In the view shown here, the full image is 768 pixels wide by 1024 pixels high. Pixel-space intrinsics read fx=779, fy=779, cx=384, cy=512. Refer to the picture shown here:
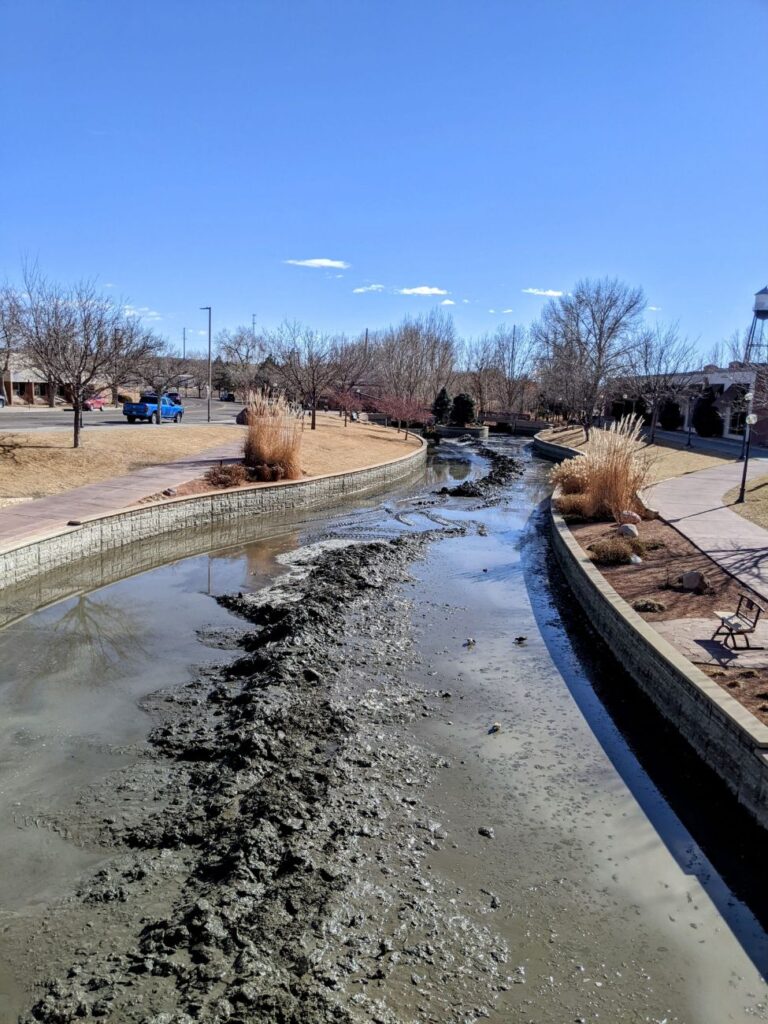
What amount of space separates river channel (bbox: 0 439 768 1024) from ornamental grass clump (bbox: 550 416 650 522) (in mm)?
5071

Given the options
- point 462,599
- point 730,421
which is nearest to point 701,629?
point 462,599

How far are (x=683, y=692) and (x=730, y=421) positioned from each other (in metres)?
39.0

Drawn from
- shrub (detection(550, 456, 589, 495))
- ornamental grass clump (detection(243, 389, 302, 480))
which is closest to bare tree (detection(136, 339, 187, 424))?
ornamental grass clump (detection(243, 389, 302, 480))

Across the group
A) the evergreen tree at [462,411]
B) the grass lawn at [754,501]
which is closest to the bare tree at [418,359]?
the evergreen tree at [462,411]

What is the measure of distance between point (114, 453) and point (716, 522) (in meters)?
15.3

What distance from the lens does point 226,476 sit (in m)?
19.2

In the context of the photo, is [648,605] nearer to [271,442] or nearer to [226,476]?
[226,476]

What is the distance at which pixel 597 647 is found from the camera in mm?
9820

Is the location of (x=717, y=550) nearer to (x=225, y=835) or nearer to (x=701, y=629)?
(x=701, y=629)

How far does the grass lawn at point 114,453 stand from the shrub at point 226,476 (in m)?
2.31

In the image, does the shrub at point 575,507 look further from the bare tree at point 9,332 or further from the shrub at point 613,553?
the bare tree at point 9,332

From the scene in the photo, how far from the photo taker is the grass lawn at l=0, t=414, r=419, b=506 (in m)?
17.4

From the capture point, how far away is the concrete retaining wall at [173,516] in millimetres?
11602

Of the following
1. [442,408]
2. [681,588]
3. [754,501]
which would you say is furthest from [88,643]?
[442,408]
